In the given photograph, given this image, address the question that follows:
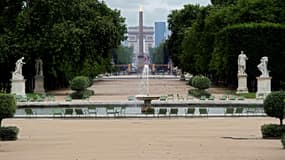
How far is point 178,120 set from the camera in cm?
3219

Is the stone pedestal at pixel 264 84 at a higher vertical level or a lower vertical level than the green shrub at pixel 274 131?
higher

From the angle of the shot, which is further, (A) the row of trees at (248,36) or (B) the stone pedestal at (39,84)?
(A) the row of trees at (248,36)

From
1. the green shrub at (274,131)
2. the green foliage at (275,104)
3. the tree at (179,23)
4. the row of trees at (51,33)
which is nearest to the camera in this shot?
the green foliage at (275,104)

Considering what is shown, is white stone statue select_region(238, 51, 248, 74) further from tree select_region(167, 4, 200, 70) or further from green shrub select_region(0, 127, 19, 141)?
green shrub select_region(0, 127, 19, 141)

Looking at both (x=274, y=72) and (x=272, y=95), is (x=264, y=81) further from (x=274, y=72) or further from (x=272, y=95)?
(x=272, y=95)

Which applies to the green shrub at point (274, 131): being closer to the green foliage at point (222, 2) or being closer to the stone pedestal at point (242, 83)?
the stone pedestal at point (242, 83)

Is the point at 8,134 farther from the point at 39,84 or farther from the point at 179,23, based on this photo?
the point at 179,23

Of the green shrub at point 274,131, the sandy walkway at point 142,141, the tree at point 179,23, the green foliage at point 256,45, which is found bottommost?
the sandy walkway at point 142,141

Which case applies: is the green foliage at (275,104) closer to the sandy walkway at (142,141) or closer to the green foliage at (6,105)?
the sandy walkway at (142,141)

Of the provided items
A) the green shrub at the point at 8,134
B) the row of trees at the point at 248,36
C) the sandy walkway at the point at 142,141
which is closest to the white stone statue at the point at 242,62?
the row of trees at the point at 248,36

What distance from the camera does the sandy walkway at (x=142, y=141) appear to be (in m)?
17.3

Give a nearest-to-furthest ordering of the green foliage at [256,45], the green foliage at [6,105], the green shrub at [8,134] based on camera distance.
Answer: the green foliage at [6,105]
the green shrub at [8,134]
the green foliage at [256,45]

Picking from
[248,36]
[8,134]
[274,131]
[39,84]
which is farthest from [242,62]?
[8,134]

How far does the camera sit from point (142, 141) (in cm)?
2138
